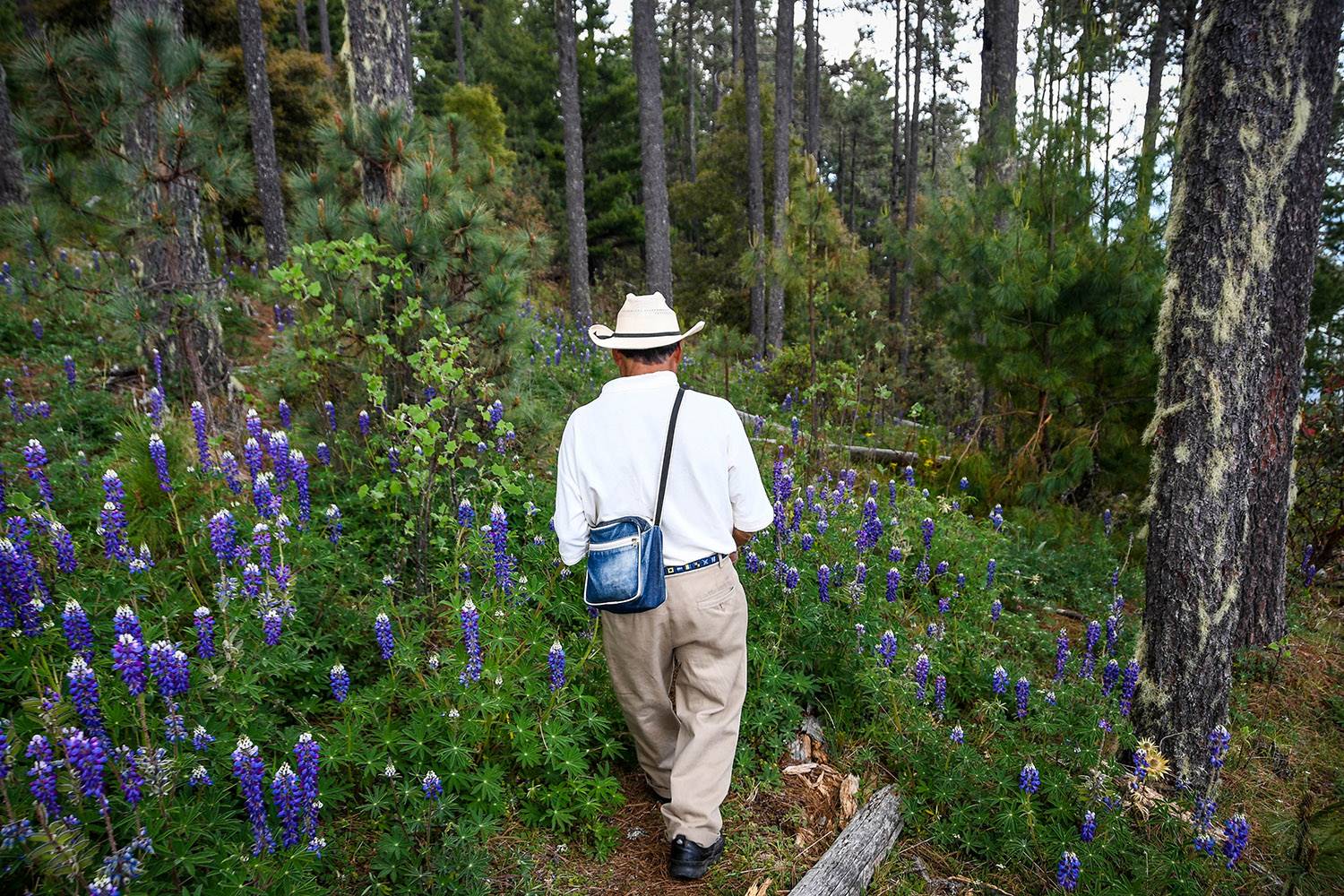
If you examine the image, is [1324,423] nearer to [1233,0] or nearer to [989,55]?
[1233,0]

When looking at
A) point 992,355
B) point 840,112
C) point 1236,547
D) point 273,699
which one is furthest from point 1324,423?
point 840,112

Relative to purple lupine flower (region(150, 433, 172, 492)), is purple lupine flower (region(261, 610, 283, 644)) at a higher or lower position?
lower

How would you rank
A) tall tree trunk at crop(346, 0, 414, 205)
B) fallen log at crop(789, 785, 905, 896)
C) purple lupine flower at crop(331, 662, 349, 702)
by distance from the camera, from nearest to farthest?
purple lupine flower at crop(331, 662, 349, 702)
fallen log at crop(789, 785, 905, 896)
tall tree trunk at crop(346, 0, 414, 205)

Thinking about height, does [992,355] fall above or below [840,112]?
below

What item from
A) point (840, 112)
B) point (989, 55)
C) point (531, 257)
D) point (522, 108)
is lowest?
point (531, 257)

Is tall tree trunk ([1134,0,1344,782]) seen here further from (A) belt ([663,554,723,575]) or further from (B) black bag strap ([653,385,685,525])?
(B) black bag strap ([653,385,685,525])

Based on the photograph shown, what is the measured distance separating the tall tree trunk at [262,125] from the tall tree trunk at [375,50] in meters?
6.92

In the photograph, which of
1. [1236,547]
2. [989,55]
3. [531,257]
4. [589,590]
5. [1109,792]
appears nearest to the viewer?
[589,590]

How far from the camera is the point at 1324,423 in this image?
6398mm

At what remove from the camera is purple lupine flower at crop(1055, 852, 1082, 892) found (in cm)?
276

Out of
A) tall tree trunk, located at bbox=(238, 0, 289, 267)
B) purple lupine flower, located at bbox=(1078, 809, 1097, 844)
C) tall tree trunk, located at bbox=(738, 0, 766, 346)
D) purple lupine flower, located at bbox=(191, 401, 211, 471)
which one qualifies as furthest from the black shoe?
tall tree trunk, located at bbox=(738, 0, 766, 346)

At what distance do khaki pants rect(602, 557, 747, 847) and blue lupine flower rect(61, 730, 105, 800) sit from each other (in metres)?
1.70

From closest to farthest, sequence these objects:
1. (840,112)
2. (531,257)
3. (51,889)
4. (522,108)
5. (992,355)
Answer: (51,889)
(531,257)
(992,355)
(522,108)
(840,112)

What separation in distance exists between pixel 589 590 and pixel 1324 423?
7.30m
